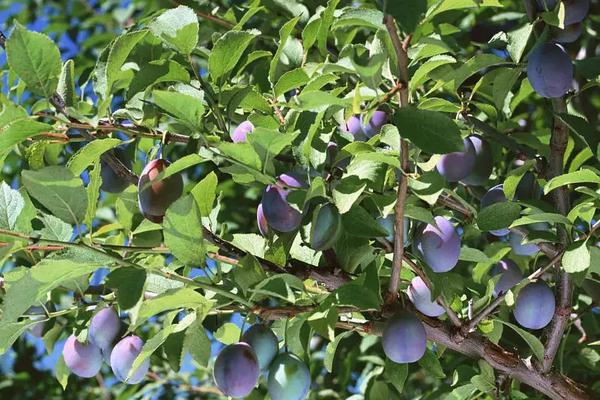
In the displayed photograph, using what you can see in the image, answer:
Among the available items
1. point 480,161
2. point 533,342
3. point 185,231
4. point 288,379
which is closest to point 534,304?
point 533,342

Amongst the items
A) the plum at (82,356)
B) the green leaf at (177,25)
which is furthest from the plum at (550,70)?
the plum at (82,356)

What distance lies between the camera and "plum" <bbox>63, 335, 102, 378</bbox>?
1112mm

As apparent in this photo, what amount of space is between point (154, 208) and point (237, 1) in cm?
90

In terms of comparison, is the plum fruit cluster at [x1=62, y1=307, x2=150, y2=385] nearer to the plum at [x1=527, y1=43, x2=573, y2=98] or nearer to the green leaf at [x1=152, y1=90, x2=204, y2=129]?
the green leaf at [x1=152, y1=90, x2=204, y2=129]

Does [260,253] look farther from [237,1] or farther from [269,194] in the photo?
[237,1]

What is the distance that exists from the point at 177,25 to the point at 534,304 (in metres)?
0.52

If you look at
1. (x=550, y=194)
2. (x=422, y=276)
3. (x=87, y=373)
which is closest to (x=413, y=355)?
(x=422, y=276)

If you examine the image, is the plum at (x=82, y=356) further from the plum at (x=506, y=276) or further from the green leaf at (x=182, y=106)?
the plum at (x=506, y=276)

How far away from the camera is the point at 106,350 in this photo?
3.58 feet

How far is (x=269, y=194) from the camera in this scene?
0.88 m

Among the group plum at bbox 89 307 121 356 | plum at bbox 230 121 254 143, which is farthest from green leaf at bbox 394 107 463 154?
plum at bbox 89 307 121 356

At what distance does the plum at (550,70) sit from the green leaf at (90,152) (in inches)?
18.2

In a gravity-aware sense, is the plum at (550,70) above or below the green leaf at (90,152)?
below

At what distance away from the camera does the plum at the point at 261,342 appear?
0.93 meters
